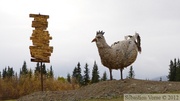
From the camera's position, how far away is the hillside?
16.8 meters

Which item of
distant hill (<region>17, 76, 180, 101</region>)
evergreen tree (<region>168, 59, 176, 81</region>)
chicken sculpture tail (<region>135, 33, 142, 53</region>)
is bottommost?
distant hill (<region>17, 76, 180, 101</region>)

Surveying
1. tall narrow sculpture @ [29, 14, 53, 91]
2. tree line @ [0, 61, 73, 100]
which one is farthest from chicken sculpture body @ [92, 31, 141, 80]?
tree line @ [0, 61, 73, 100]

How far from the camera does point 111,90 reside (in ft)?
56.4

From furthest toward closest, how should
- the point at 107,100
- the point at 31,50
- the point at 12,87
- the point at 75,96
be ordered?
the point at 12,87 < the point at 31,50 < the point at 75,96 < the point at 107,100

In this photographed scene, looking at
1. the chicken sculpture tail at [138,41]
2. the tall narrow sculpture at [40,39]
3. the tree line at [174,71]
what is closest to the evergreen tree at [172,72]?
the tree line at [174,71]

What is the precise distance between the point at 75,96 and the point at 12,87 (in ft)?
41.6

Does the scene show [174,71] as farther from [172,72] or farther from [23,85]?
[23,85]

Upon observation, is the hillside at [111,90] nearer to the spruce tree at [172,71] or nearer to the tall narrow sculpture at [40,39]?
the tall narrow sculpture at [40,39]

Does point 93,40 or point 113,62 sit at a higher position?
point 93,40

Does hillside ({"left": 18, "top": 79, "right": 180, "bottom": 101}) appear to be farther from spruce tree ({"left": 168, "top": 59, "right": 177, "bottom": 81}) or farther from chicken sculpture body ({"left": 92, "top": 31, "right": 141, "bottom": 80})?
spruce tree ({"left": 168, "top": 59, "right": 177, "bottom": 81})

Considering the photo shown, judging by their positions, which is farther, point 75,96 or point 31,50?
point 31,50

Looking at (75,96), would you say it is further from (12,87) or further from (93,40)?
(12,87)

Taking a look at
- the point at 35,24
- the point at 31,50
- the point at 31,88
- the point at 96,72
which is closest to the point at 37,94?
the point at 31,50

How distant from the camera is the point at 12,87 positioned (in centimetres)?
2908
